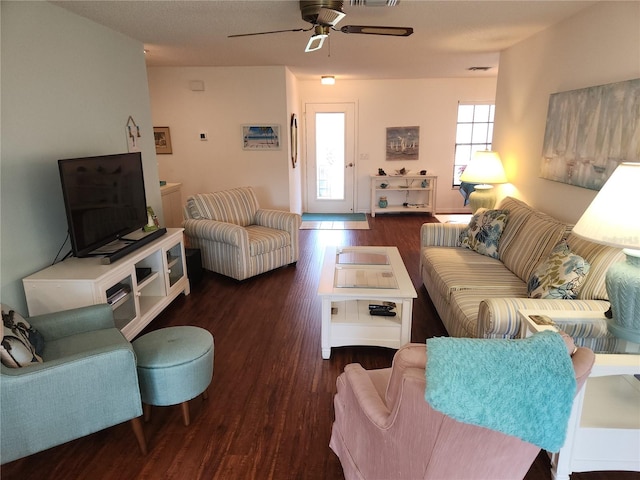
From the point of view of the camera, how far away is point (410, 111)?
24.0 ft

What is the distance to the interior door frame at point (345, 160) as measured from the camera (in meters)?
7.36

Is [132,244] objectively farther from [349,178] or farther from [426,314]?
[349,178]

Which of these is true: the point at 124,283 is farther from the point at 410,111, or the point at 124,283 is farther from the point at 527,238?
the point at 410,111

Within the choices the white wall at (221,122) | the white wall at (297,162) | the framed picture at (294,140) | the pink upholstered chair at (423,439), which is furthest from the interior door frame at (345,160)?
the pink upholstered chair at (423,439)

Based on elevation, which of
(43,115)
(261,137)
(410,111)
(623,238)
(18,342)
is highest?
(410,111)

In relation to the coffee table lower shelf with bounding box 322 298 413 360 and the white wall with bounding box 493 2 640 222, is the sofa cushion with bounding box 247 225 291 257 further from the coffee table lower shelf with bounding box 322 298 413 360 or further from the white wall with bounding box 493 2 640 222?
the white wall with bounding box 493 2 640 222

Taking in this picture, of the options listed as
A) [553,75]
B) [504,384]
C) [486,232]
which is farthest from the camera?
[486,232]

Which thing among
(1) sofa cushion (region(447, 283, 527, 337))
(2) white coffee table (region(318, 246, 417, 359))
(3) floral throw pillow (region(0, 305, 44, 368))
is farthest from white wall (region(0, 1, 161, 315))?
(1) sofa cushion (region(447, 283, 527, 337))

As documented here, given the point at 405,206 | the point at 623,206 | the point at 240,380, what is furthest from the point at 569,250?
the point at 405,206

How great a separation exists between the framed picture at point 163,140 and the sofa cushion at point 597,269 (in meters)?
5.31

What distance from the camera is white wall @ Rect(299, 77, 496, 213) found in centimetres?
715

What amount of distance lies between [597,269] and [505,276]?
2.67 feet

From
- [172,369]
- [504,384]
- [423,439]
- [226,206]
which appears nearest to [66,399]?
[172,369]

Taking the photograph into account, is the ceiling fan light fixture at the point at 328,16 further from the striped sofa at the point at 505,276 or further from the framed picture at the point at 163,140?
the framed picture at the point at 163,140
